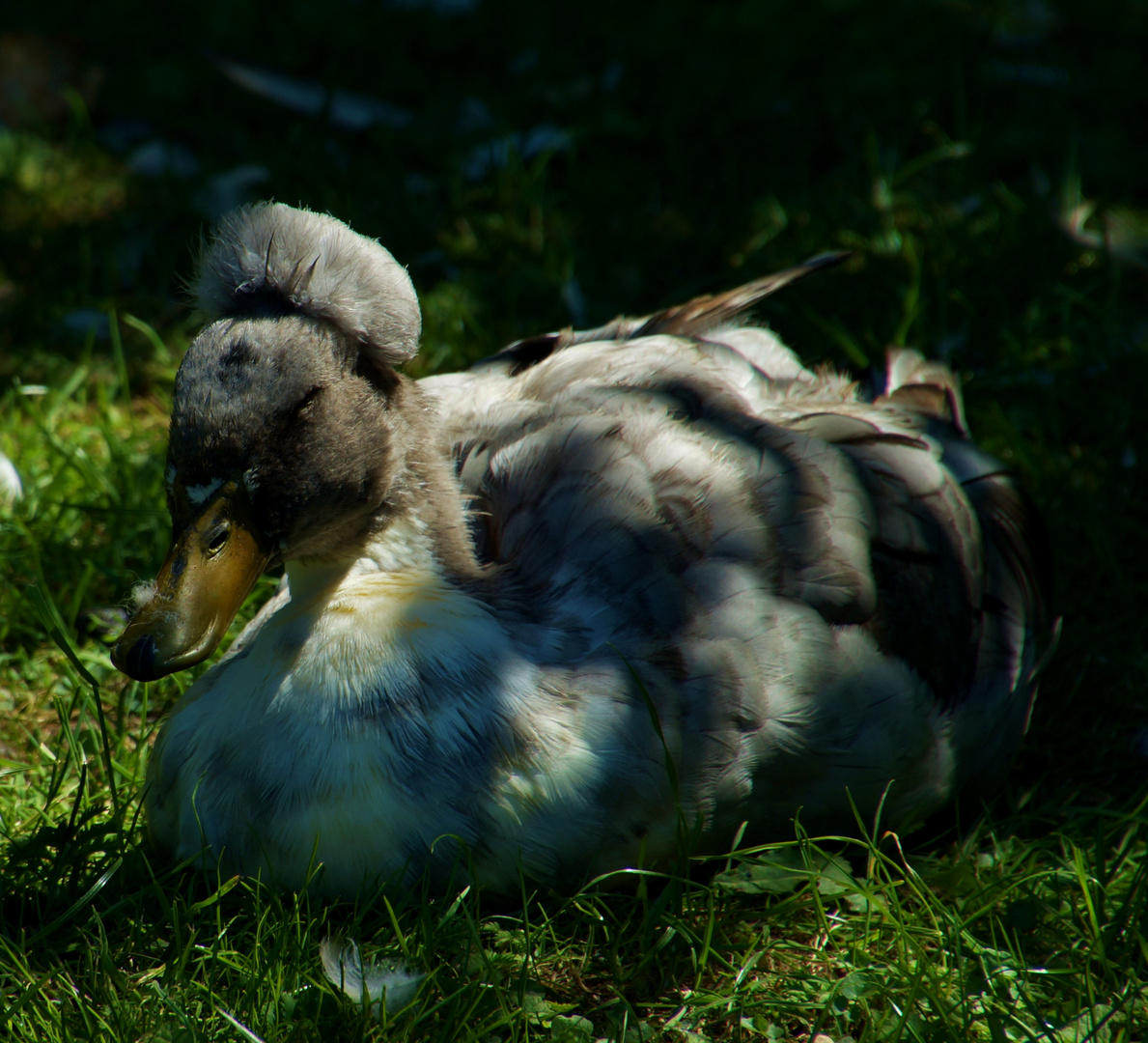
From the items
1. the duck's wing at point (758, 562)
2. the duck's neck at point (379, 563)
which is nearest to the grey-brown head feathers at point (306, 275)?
the duck's neck at point (379, 563)

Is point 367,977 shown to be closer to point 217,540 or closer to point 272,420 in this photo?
point 217,540

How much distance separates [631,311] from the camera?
4.14 metres

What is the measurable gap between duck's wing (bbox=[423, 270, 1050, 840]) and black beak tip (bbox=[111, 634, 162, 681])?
66 cm

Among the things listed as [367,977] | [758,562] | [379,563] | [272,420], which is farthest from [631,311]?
[367,977]

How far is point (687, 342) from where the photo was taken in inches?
116

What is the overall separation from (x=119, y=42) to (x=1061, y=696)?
15.0ft

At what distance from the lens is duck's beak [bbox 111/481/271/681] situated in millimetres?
2111

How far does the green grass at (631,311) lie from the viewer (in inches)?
Result: 85.3

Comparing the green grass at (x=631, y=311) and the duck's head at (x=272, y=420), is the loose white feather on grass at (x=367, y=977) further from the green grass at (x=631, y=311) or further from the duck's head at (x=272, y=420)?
the duck's head at (x=272, y=420)

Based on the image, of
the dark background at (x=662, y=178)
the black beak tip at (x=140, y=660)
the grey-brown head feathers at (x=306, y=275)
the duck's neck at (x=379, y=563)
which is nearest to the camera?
the black beak tip at (x=140, y=660)

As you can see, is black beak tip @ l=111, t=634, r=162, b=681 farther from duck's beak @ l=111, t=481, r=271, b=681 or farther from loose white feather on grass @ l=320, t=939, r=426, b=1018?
loose white feather on grass @ l=320, t=939, r=426, b=1018

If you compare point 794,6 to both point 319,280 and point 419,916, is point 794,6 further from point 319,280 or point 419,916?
point 419,916

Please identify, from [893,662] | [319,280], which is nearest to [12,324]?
[319,280]

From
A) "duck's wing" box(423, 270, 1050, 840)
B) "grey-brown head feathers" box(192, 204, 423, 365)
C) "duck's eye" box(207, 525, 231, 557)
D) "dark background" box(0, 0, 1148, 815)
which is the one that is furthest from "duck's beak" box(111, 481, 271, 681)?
"dark background" box(0, 0, 1148, 815)
